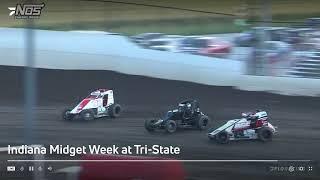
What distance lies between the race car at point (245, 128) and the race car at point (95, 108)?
618 mm

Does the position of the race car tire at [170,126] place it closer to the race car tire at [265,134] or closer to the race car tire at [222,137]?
the race car tire at [222,137]

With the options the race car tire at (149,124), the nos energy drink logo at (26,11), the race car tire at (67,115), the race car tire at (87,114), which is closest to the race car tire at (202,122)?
the race car tire at (149,124)

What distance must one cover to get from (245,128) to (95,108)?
3.03ft

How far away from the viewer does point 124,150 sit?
11.7ft

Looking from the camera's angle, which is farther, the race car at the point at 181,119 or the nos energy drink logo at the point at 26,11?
the race car at the point at 181,119

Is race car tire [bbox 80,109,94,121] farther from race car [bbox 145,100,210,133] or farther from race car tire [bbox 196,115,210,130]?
race car tire [bbox 196,115,210,130]

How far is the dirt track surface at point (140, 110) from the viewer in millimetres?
3506

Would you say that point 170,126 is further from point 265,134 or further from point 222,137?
point 265,134

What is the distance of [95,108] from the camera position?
139 inches

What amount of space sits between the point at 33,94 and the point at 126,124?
59 cm

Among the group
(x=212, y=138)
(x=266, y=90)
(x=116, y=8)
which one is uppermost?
(x=116, y=8)

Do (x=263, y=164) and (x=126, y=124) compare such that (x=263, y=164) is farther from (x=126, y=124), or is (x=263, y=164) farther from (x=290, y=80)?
(x=126, y=124)

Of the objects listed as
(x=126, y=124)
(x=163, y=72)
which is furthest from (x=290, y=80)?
(x=126, y=124)

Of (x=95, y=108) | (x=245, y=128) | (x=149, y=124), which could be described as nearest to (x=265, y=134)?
(x=245, y=128)
